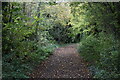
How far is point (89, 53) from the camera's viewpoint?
8.86 metres

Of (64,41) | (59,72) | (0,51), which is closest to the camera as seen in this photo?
(0,51)

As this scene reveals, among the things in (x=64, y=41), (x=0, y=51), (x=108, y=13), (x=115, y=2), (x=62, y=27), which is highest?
(x=115, y=2)

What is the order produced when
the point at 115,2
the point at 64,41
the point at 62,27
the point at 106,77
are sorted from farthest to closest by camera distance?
the point at 64,41, the point at 62,27, the point at 115,2, the point at 106,77

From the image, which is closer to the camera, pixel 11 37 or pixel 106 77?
pixel 106 77

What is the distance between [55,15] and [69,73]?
1217 centimetres

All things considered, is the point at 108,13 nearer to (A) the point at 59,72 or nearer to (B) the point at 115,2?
(B) the point at 115,2

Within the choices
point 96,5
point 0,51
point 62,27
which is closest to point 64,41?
point 62,27

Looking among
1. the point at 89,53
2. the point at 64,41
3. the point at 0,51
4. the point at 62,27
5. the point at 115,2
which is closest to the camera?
the point at 0,51

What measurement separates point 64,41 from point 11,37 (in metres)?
17.3

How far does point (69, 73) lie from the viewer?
690cm

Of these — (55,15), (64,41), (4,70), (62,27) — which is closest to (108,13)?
(4,70)

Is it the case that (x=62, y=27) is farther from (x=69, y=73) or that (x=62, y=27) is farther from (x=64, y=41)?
(x=69, y=73)

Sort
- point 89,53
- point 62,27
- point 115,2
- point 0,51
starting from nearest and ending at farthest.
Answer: point 0,51
point 115,2
point 89,53
point 62,27

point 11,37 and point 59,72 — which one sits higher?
point 11,37
